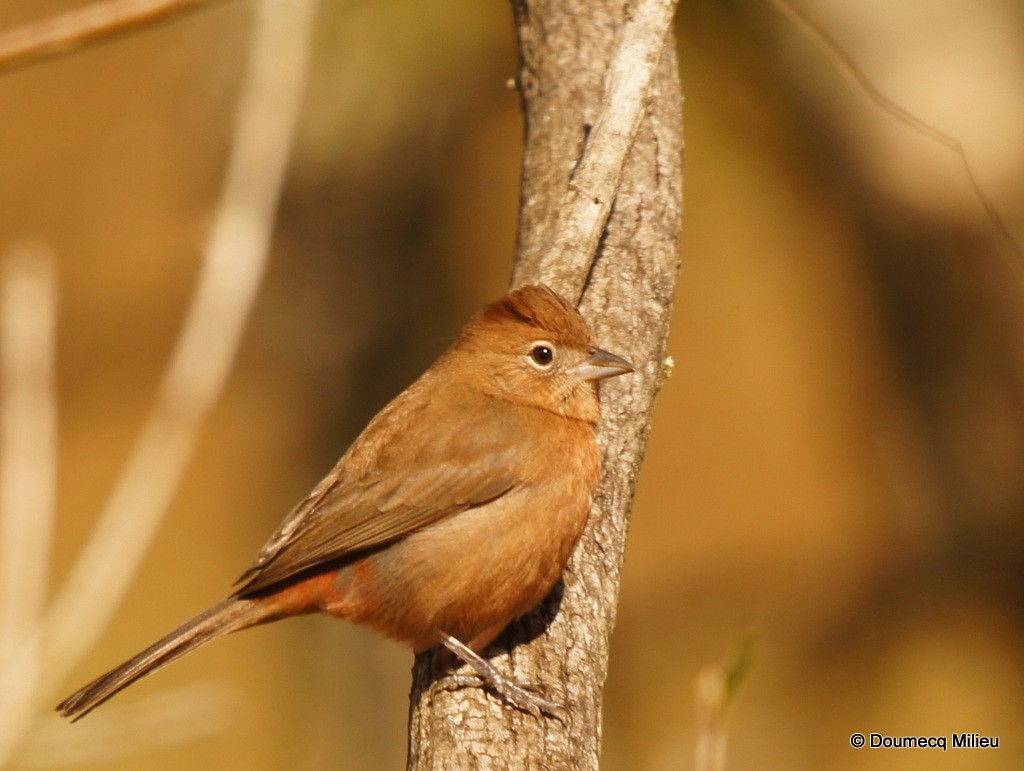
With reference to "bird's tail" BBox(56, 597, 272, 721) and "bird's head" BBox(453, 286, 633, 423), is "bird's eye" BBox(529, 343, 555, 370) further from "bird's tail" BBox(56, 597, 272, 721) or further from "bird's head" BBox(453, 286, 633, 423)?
"bird's tail" BBox(56, 597, 272, 721)

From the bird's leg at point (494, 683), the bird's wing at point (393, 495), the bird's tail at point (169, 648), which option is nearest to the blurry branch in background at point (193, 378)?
the bird's tail at point (169, 648)

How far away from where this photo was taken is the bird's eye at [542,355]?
4090 millimetres

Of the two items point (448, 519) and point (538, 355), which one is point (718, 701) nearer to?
point (448, 519)

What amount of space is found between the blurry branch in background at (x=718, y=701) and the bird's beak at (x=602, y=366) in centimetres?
140

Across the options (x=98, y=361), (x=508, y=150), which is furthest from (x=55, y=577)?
(x=508, y=150)

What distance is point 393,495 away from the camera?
12.5 ft

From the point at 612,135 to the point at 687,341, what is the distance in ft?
16.7

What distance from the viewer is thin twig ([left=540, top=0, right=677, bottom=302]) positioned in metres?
3.81

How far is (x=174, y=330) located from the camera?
9773 millimetres

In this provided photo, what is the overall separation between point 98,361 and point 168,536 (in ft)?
5.19

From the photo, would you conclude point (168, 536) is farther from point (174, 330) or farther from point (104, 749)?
point (104, 749)

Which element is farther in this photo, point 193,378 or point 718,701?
point 193,378
